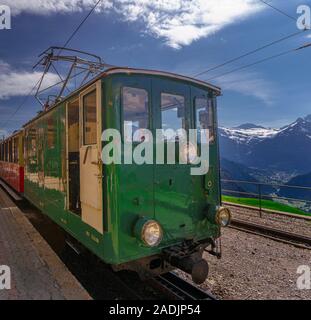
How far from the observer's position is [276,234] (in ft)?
25.2

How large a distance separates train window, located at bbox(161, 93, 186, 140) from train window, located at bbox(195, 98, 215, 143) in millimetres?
341

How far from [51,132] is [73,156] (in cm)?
151

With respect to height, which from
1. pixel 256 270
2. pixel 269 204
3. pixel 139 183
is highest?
pixel 139 183

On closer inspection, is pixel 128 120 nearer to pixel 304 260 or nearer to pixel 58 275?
pixel 58 275

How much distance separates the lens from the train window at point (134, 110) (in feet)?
13.1

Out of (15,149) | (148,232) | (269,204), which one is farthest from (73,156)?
(269,204)

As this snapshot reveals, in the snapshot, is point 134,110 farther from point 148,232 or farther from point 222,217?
point 222,217

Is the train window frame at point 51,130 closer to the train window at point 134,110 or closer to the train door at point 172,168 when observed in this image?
the train window at point 134,110

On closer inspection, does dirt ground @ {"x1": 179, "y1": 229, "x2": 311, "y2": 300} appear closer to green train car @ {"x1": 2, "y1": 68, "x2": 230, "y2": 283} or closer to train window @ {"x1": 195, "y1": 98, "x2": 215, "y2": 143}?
green train car @ {"x1": 2, "y1": 68, "x2": 230, "y2": 283}

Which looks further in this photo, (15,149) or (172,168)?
(15,149)

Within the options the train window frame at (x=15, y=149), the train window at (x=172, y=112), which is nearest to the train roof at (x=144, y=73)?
the train window at (x=172, y=112)

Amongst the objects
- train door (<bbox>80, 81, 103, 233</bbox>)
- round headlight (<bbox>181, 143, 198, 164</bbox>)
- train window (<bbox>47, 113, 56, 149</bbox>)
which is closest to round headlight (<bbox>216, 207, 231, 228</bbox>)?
round headlight (<bbox>181, 143, 198, 164</bbox>)

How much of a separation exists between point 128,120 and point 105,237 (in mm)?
1608

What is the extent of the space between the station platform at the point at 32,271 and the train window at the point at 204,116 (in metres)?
3.11
